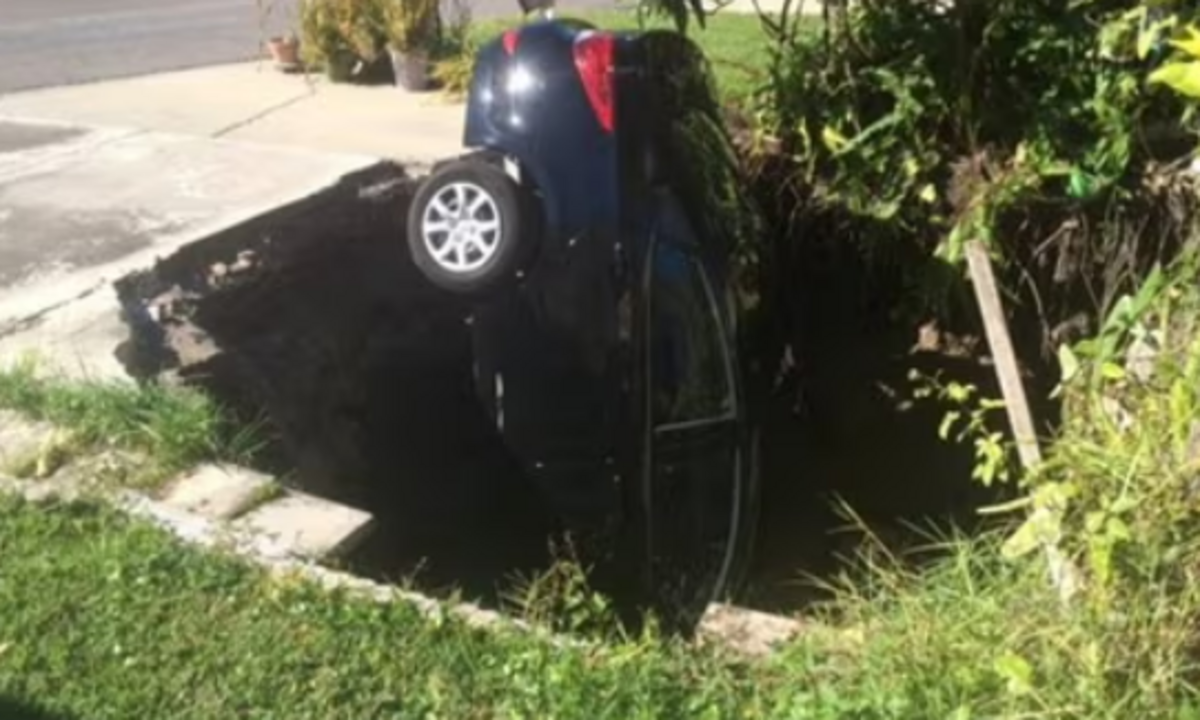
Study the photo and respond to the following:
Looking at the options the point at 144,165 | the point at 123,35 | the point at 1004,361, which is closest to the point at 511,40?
the point at 1004,361

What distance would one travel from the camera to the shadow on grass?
3.53m

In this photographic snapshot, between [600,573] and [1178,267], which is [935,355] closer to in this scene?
[600,573]

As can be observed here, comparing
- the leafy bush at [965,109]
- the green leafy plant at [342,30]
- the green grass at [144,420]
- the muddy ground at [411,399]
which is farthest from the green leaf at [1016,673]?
the green leafy plant at [342,30]

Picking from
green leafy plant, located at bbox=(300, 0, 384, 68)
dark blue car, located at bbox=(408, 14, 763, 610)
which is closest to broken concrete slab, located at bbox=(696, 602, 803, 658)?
dark blue car, located at bbox=(408, 14, 763, 610)

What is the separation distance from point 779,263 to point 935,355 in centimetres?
71

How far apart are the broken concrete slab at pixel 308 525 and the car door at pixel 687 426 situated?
3.61 ft

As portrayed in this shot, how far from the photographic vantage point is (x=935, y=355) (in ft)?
20.4

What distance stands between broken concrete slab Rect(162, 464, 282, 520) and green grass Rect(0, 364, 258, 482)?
7 centimetres

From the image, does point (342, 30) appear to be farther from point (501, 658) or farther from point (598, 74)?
point (501, 658)

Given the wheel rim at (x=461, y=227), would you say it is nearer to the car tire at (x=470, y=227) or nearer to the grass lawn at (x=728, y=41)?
the car tire at (x=470, y=227)

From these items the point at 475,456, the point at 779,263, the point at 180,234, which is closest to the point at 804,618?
the point at 475,456

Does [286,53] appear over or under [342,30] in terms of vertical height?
under

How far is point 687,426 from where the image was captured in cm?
537

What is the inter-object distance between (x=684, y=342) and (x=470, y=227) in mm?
802
